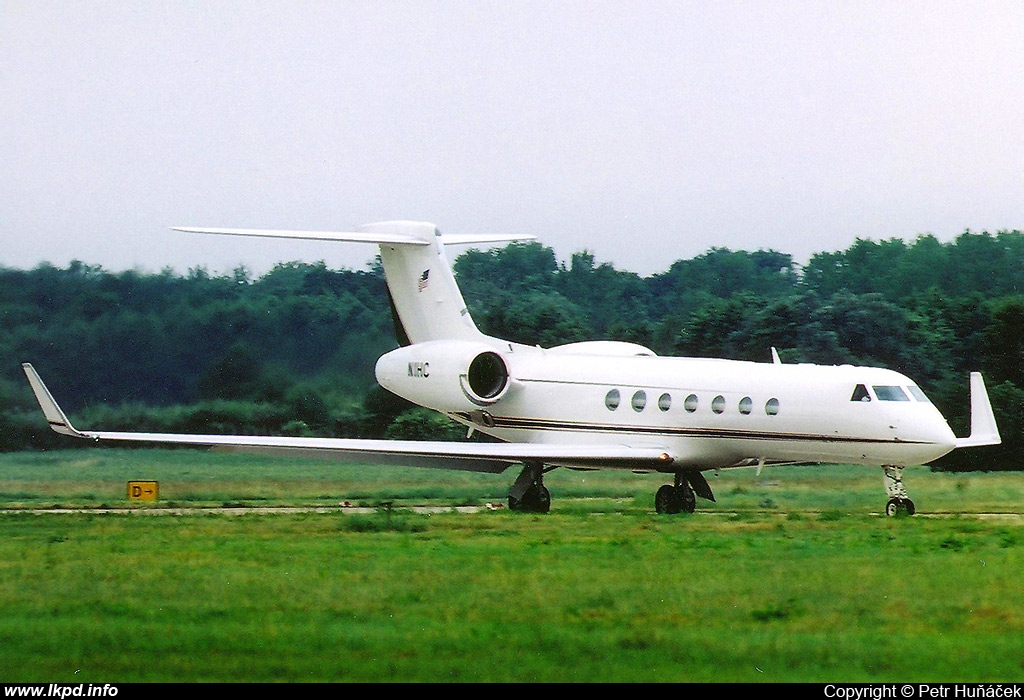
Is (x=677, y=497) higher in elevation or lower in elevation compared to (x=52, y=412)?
lower

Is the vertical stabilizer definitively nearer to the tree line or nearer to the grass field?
the tree line

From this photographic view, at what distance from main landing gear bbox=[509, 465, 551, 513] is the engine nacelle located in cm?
162

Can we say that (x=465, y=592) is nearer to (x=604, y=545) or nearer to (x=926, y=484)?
(x=604, y=545)

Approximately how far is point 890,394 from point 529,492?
18.2 feet

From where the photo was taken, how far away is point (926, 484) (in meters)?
28.2

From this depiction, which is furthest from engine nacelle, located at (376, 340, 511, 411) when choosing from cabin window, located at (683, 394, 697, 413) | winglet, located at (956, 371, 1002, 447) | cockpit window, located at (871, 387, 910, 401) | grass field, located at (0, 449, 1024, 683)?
winglet, located at (956, 371, 1002, 447)

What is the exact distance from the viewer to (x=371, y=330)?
97.9 feet

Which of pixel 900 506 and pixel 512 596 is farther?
pixel 900 506

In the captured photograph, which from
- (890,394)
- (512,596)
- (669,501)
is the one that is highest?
(890,394)

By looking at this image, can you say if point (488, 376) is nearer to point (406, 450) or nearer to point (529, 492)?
point (529, 492)

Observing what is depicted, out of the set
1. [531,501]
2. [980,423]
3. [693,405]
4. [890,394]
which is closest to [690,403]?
[693,405]

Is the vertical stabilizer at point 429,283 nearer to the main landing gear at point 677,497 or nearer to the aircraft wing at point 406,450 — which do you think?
the aircraft wing at point 406,450

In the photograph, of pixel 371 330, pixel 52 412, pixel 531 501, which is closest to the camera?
pixel 52 412

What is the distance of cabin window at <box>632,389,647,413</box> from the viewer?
75.3ft
